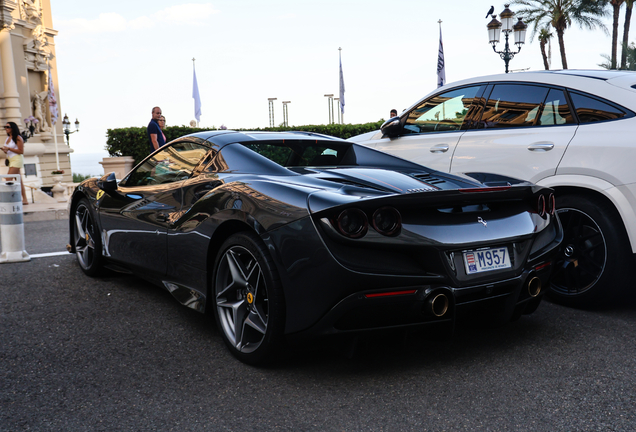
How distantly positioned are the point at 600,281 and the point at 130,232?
3.45 meters

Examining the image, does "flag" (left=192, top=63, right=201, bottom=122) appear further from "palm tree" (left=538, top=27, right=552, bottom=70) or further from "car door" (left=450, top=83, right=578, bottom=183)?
"car door" (left=450, top=83, right=578, bottom=183)

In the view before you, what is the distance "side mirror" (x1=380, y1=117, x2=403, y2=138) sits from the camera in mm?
5754

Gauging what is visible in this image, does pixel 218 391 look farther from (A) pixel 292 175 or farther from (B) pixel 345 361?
(A) pixel 292 175

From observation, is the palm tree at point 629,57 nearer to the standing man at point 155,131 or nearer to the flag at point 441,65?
the flag at point 441,65

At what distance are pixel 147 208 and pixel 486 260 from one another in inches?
98.2

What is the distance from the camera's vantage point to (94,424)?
2.62 metres

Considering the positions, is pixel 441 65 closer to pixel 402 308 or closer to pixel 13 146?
pixel 13 146

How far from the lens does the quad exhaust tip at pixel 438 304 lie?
9.36ft

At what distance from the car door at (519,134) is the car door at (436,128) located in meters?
0.14

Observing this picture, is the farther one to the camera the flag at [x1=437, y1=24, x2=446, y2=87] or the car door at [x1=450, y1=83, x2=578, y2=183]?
the flag at [x1=437, y1=24, x2=446, y2=87]

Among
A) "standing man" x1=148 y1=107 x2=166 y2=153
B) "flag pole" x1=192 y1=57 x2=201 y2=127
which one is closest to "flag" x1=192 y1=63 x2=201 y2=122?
"flag pole" x1=192 y1=57 x2=201 y2=127

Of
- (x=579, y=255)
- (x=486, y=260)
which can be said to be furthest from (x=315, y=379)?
(x=579, y=255)

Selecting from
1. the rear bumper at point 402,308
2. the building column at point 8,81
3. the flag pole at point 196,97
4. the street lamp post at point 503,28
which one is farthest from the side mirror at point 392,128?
the flag pole at point 196,97

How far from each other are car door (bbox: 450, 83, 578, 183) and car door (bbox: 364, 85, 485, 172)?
0.14 metres
